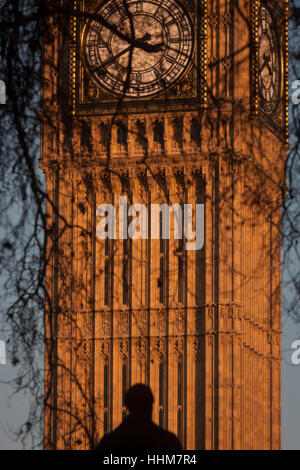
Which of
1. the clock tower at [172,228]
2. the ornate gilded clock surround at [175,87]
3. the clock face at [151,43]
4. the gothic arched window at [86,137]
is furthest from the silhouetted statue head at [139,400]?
the gothic arched window at [86,137]

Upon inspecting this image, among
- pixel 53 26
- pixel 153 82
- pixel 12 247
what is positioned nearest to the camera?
pixel 12 247

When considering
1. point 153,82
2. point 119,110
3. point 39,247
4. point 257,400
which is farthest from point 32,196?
point 257,400

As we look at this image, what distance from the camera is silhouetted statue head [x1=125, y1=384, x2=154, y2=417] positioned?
43.6 feet

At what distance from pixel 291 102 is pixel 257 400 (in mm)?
36231

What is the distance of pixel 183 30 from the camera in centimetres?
4822

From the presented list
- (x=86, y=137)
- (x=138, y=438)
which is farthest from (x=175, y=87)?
(x=138, y=438)

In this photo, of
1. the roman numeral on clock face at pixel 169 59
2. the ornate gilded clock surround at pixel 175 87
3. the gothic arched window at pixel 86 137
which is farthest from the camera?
the gothic arched window at pixel 86 137

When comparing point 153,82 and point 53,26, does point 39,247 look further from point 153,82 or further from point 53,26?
point 153,82

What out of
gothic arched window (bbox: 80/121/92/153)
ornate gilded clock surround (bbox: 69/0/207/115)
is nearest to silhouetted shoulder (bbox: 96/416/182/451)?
ornate gilded clock surround (bbox: 69/0/207/115)

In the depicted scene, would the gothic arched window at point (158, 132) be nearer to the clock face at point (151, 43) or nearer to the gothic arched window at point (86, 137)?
the clock face at point (151, 43)

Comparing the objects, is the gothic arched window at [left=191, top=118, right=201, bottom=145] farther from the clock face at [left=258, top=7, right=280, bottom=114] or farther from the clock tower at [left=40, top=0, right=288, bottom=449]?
the clock face at [left=258, top=7, right=280, bottom=114]

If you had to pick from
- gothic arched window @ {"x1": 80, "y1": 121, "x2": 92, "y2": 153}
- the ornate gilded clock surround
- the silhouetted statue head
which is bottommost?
the silhouetted statue head

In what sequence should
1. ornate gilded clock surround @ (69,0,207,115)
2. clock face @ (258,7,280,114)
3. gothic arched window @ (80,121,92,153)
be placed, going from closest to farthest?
clock face @ (258,7,280,114)
ornate gilded clock surround @ (69,0,207,115)
gothic arched window @ (80,121,92,153)

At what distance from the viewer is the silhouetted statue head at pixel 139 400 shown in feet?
43.6
